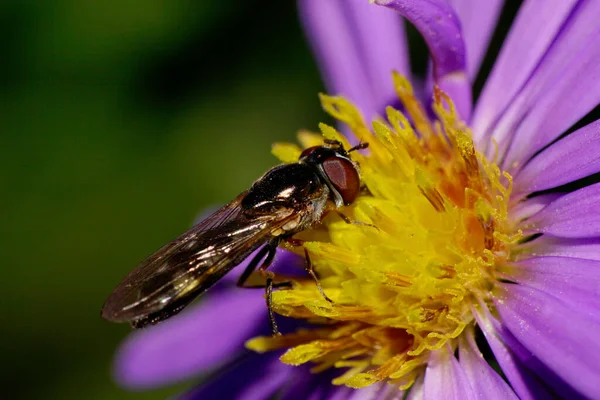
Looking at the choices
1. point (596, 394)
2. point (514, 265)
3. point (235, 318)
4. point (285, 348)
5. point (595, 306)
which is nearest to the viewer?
point (596, 394)

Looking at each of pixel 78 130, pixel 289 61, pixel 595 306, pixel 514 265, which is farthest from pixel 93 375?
pixel 595 306

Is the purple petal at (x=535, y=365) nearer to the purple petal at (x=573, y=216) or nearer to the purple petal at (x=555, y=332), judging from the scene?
the purple petal at (x=555, y=332)

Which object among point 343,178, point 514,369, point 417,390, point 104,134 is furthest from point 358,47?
point 104,134

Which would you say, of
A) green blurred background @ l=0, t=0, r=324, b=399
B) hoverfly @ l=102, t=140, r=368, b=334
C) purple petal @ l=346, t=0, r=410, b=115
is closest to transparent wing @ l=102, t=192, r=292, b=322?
hoverfly @ l=102, t=140, r=368, b=334

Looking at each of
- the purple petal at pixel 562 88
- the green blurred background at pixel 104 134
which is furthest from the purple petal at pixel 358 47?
the green blurred background at pixel 104 134

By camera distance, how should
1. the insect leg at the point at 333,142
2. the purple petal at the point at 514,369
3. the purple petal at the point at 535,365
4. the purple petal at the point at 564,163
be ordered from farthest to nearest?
1. the insect leg at the point at 333,142
2. the purple petal at the point at 564,163
3. the purple petal at the point at 514,369
4. the purple petal at the point at 535,365

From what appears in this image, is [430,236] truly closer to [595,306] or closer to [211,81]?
[595,306]
